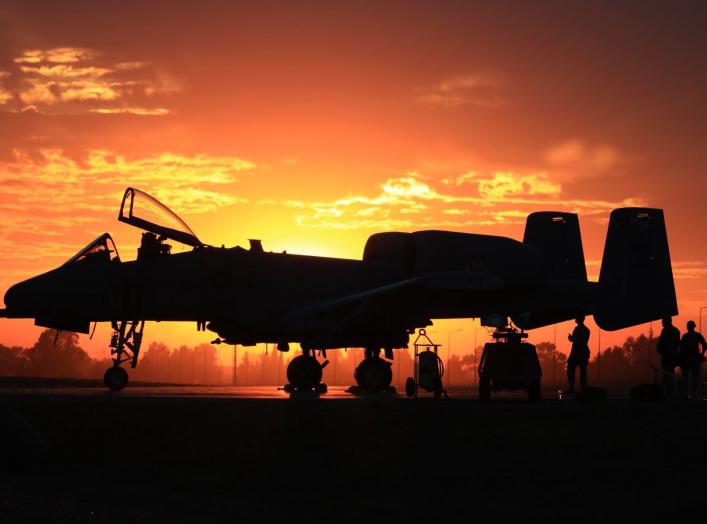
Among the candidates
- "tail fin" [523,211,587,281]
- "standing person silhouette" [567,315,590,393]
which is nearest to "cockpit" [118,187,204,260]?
"standing person silhouette" [567,315,590,393]

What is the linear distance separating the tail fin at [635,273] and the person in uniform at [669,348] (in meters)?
9.43

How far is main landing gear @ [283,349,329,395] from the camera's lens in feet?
89.2

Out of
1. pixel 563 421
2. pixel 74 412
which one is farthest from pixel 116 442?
pixel 563 421

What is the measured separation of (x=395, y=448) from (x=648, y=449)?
462 centimetres

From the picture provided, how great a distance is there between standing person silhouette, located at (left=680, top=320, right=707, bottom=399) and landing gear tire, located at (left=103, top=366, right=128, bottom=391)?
51.0ft

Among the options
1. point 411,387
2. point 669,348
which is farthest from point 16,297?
point 669,348

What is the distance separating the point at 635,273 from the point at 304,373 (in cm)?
1603

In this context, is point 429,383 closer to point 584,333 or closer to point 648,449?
point 584,333

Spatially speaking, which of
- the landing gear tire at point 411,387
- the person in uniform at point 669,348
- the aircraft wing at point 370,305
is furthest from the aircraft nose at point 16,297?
the person in uniform at point 669,348

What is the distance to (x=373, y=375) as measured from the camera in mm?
28047

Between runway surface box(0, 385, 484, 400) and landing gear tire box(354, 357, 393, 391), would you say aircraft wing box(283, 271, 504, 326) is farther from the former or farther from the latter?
runway surface box(0, 385, 484, 400)

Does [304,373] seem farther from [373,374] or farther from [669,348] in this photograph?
[669,348]

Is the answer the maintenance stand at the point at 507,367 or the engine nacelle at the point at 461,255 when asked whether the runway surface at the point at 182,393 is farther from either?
the engine nacelle at the point at 461,255

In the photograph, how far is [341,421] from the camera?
18750 mm
